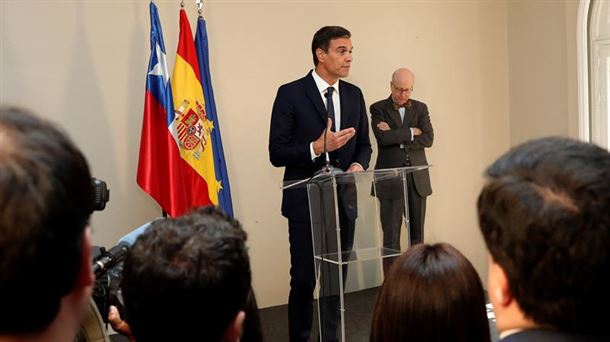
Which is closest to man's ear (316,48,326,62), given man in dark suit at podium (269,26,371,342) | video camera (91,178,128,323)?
man in dark suit at podium (269,26,371,342)

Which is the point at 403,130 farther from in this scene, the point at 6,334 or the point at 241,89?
the point at 6,334

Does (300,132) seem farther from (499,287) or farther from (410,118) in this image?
(499,287)

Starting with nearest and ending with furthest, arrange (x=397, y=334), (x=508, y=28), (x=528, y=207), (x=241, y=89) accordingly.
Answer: (x=528, y=207), (x=397, y=334), (x=241, y=89), (x=508, y=28)

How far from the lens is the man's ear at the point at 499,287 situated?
0.88 metres

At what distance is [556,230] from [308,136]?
2.42 metres

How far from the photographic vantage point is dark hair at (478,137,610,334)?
Result: 31.4 inches

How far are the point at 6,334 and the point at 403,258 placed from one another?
83 cm

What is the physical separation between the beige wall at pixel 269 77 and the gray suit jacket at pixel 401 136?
0.98 feet

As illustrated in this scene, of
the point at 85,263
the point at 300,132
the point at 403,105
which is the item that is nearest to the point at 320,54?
the point at 300,132

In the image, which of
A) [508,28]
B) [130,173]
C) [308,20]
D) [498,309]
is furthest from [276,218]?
[498,309]

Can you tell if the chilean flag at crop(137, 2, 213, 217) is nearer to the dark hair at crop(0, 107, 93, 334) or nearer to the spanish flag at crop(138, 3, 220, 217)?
the spanish flag at crop(138, 3, 220, 217)

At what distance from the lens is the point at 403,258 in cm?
132

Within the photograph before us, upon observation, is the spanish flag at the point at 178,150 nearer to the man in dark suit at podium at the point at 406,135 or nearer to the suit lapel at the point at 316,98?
the suit lapel at the point at 316,98

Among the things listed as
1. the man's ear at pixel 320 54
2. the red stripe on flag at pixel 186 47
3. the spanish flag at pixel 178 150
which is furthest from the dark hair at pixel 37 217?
the red stripe on flag at pixel 186 47
